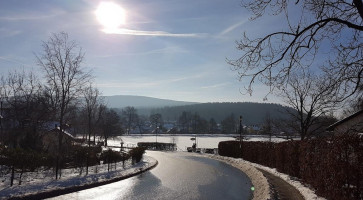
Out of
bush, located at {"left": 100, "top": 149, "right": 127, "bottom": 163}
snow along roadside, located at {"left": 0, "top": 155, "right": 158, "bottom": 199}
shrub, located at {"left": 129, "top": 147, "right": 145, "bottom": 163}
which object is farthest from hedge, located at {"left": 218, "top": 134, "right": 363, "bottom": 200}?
shrub, located at {"left": 129, "top": 147, "right": 145, "bottom": 163}

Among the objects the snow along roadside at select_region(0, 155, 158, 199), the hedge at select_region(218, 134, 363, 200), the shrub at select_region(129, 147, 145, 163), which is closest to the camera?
the hedge at select_region(218, 134, 363, 200)

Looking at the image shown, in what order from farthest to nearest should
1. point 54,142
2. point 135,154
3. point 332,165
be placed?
point 135,154
point 54,142
point 332,165

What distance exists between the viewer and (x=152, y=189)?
47.2 ft

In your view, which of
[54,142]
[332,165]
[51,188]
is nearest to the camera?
[332,165]

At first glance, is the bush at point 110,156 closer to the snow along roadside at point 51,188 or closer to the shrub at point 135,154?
the shrub at point 135,154

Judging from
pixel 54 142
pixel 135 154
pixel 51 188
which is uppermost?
pixel 54 142

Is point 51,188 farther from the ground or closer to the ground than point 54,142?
closer to the ground

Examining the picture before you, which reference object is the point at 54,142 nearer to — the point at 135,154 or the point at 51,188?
the point at 135,154

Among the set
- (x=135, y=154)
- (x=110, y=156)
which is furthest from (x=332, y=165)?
(x=135, y=154)

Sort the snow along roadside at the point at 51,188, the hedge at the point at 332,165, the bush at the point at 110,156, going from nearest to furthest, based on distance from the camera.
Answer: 1. the hedge at the point at 332,165
2. the snow along roadside at the point at 51,188
3. the bush at the point at 110,156

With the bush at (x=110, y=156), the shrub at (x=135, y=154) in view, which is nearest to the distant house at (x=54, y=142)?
the bush at (x=110, y=156)

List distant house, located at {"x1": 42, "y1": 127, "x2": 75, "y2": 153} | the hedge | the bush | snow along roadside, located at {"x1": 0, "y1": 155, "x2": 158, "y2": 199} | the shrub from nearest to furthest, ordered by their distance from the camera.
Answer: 1. the hedge
2. snow along roadside, located at {"x1": 0, "y1": 155, "x2": 158, "y2": 199}
3. the bush
4. distant house, located at {"x1": 42, "y1": 127, "x2": 75, "y2": 153}
5. the shrub

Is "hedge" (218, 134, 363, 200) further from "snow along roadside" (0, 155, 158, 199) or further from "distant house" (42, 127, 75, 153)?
"distant house" (42, 127, 75, 153)

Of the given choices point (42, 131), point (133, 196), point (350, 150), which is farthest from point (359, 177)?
point (42, 131)
